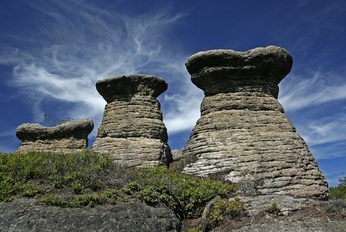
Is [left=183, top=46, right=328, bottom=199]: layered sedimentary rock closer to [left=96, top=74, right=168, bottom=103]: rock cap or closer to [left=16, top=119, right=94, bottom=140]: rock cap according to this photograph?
[left=96, top=74, right=168, bottom=103]: rock cap

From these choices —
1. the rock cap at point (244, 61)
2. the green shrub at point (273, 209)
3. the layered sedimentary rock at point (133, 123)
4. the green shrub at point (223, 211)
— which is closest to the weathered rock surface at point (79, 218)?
the green shrub at point (223, 211)

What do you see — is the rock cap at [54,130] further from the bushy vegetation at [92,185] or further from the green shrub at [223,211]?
the green shrub at [223,211]

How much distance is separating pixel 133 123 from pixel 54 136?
22.3 ft

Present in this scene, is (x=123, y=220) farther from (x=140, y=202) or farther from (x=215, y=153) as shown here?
(x=215, y=153)

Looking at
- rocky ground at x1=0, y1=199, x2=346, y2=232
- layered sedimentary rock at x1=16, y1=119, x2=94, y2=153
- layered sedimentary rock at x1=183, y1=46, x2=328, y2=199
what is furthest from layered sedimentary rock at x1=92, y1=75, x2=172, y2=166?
rocky ground at x1=0, y1=199, x2=346, y2=232

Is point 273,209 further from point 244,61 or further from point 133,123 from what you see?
point 133,123

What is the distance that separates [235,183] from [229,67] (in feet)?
17.9

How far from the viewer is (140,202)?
39.2 ft

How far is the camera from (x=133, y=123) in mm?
Answer: 18656

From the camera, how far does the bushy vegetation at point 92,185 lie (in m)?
11.5

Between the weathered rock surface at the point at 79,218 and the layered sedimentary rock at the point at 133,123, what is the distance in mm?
6201

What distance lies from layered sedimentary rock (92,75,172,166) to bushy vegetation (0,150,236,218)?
10.2ft

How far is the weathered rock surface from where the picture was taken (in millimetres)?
10188

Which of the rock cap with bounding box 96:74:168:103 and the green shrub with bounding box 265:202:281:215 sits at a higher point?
the rock cap with bounding box 96:74:168:103
